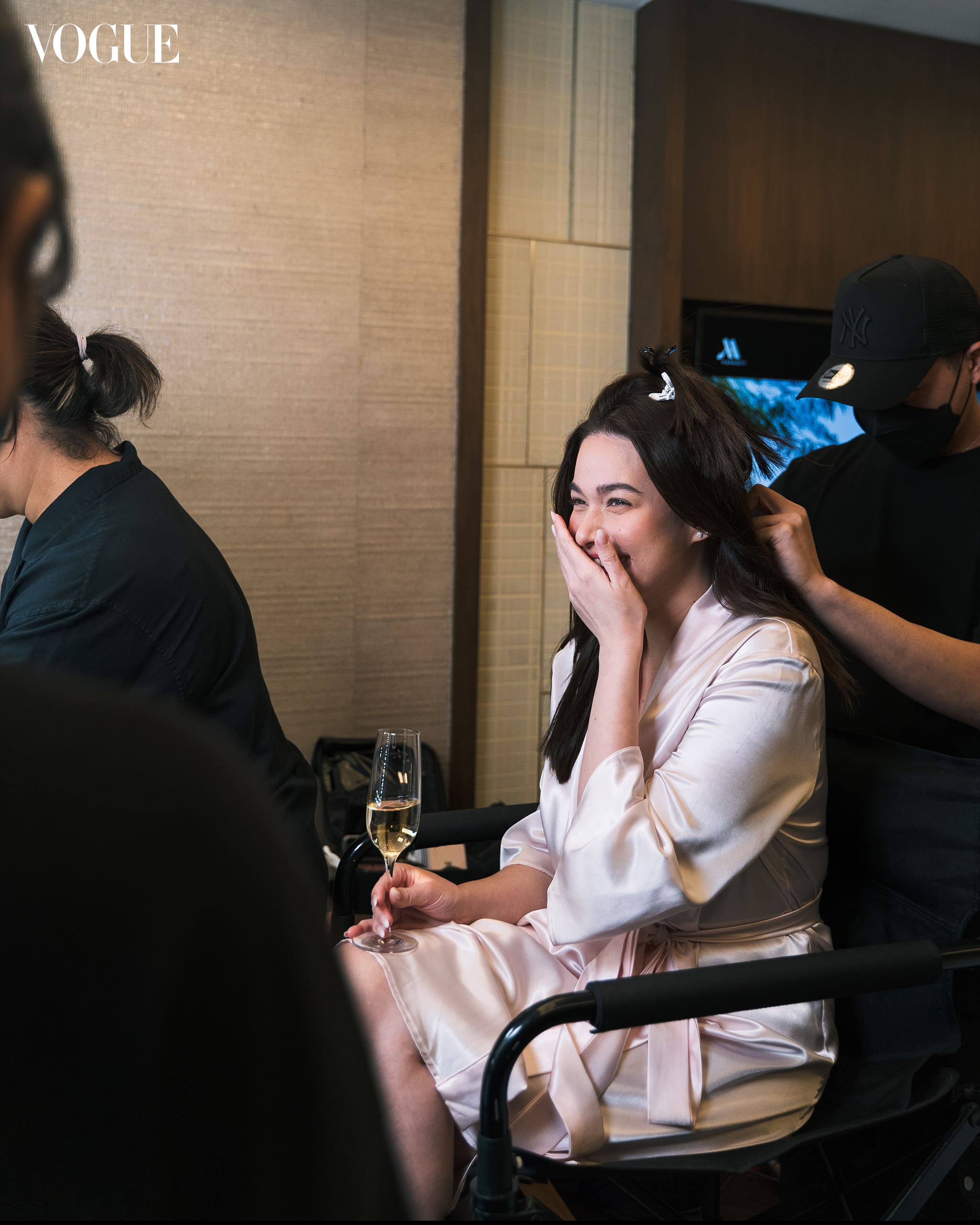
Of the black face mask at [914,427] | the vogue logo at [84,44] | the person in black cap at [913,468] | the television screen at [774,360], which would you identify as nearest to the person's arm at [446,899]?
the person in black cap at [913,468]

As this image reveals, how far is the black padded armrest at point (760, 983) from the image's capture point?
136cm

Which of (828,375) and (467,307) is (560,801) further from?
(467,307)

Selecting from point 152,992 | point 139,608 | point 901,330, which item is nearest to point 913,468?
point 901,330

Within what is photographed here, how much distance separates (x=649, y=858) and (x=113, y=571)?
0.97 m

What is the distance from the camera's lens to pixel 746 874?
1720 mm

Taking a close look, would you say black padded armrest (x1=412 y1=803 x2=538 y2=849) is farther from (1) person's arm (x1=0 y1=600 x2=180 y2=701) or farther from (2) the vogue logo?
(2) the vogue logo

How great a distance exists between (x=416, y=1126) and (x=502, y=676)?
7.23 feet

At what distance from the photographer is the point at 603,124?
362 cm

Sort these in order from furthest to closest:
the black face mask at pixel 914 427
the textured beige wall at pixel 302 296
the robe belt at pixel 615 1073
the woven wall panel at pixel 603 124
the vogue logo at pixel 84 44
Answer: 1. the woven wall panel at pixel 603 124
2. the textured beige wall at pixel 302 296
3. the vogue logo at pixel 84 44
4. the black face mask at pixel 914 427
5. the robe belt at pixel 615 1073

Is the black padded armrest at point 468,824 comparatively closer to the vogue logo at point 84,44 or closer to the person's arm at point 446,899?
the person's arm at point 446,899

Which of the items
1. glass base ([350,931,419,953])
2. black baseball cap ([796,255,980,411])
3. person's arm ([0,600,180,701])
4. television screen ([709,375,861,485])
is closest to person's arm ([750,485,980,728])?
black baseball cap ([796,255,980,411])

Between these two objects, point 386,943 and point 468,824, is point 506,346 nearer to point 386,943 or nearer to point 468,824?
point 468,824

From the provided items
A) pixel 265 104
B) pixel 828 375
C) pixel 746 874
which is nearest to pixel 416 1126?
pixel 746 874

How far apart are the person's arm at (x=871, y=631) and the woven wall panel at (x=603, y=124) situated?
6.75 feet
